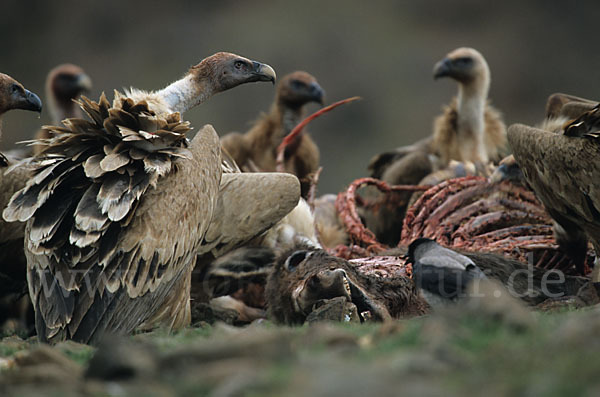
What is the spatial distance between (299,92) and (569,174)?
362cm

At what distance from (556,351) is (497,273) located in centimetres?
215

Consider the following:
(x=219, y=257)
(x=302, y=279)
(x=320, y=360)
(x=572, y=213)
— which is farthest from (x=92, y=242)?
(x=572, y=213)

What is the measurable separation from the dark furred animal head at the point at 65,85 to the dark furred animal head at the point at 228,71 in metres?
3.51

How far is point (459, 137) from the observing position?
23.7 feet

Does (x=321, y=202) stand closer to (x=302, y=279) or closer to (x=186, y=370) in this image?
(x=302, y=279)

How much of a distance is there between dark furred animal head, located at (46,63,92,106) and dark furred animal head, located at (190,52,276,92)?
3510 mm

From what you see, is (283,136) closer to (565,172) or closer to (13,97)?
(13,97)

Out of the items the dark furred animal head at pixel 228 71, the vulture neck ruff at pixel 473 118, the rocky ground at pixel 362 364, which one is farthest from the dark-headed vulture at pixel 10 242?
the vulture neck ruff at pixel 473 118

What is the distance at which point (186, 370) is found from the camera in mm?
1713

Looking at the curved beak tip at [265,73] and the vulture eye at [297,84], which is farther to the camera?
the vulture eye at [297,84]

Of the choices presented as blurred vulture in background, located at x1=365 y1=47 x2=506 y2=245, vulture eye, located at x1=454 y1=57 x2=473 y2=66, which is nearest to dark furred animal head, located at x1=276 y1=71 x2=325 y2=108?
blurred vulture in background, located at x1=365 y1=47 x2=506 y2=245

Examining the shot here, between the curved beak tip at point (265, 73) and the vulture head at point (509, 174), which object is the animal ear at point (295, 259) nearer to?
the curved beak tip at point (265, 73)

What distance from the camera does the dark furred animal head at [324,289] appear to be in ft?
10.9

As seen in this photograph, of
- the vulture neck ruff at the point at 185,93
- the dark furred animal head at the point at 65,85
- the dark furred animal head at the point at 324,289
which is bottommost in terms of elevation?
the dark furred animal head at the point at 324,289
